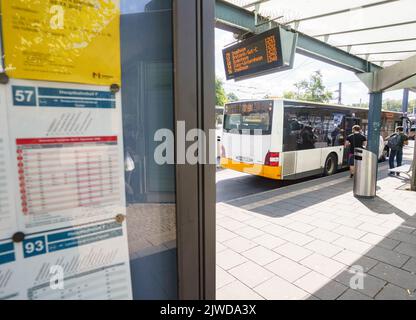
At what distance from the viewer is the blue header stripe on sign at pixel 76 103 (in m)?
1.00

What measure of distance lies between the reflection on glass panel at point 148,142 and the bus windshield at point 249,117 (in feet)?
23.4

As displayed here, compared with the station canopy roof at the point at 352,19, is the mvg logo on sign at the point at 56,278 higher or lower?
lower

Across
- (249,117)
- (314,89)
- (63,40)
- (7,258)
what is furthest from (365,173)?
(314,89)

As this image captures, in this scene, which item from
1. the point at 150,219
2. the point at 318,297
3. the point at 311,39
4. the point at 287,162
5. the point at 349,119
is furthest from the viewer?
the point at 349,119

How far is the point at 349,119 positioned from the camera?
11180 mm

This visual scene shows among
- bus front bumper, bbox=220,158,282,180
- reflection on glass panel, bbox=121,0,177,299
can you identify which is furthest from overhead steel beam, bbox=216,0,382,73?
reflection on glass panel, bbox=121,0,177,299

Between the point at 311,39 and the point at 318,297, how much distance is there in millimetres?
5663

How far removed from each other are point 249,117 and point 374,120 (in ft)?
11.8

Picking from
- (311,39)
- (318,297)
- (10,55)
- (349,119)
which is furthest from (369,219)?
(349,119)

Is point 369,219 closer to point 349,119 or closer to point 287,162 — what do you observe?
point 287,162

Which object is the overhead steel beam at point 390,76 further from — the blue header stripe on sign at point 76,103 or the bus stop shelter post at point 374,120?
the blue header stripe on sign at point 76,103

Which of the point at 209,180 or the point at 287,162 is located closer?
the point at 209,180

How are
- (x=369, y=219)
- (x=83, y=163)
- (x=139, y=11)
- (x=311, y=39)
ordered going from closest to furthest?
(x=83, y=163)
(x=139, y=11)
(x=369, y=219)
(x=311, y=39)

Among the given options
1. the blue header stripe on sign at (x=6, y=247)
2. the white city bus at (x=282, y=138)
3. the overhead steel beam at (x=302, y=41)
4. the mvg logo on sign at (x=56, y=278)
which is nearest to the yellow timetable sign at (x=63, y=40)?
the blue header stripe on sign at (x=6, y=247)
